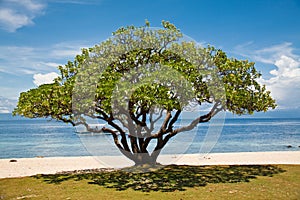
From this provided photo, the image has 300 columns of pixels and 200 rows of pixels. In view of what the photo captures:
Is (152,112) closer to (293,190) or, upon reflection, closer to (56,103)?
(56,103)

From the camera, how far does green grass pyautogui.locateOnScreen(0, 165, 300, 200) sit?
1169 centimetres

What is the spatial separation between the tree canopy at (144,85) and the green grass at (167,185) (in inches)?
107

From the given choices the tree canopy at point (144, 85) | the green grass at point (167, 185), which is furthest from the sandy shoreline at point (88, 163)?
the tree canopy at point (144, 85)

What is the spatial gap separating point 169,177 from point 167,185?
171 centimetres

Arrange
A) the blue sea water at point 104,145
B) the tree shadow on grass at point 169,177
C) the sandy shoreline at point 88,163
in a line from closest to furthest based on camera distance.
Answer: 1. the tree shadow on grass at point 169,177
2. the sandy shoreline at point 88,163
3. the blue sea water at point 104,145

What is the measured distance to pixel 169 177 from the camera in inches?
594

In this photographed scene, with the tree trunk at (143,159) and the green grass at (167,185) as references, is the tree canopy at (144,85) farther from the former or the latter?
the green grass at (167,185)

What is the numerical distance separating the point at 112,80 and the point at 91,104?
130 cm

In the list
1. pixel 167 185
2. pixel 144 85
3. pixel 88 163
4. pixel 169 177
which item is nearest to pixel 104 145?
pixel 88 163

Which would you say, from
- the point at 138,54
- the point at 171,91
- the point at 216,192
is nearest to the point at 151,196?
the point at 216,192

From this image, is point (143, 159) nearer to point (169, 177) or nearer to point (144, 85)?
point (169, 177)

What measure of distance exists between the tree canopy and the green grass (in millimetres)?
2719

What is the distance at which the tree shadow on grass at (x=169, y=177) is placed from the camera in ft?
44.0

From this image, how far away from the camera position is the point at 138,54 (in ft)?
49.0
